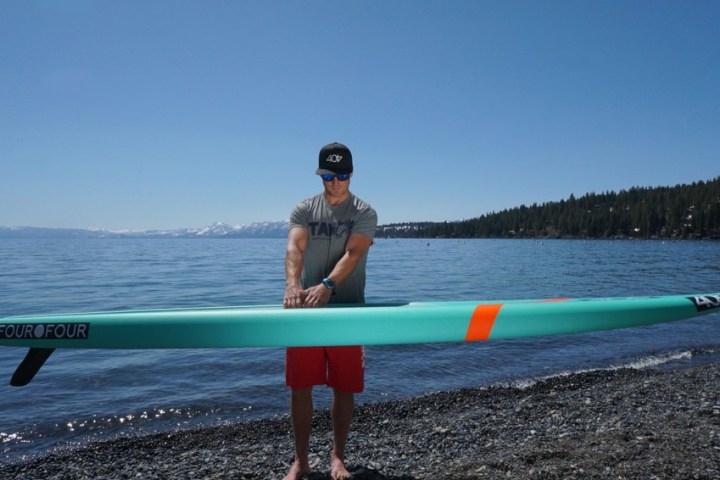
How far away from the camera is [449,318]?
3.30 meters

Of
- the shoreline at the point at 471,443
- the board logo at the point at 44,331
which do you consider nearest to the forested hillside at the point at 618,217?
the shoreline at the point at 471,443

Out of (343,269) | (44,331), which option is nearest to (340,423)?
(343,269)

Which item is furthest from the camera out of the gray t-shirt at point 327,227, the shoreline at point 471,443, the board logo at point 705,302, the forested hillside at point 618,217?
the forested hillside at point 618,217

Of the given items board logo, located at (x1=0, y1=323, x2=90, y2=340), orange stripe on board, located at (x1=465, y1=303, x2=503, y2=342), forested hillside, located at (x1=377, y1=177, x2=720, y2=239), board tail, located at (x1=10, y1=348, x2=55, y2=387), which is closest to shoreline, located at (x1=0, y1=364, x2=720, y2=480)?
orange stripe on board, located at (x1=465, y1=303, x2=503, y2=342)

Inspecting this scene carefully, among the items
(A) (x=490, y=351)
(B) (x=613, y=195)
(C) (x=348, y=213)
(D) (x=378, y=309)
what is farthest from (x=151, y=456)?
(B) (x=613, y=195)

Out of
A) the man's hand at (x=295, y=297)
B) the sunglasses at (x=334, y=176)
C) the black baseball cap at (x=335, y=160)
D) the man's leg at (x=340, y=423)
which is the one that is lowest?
the man's leg at (x=340, y=423)

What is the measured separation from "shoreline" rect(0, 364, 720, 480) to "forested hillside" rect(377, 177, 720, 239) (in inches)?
5089

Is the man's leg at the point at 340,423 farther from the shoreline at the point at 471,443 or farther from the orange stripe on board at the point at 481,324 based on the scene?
the orange stripe on board at the point at 481,324

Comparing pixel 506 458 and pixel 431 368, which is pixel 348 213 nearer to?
pixel 506 458

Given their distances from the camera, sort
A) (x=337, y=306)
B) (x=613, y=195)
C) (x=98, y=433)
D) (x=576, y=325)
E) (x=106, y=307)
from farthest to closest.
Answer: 1. (x=613, y=195)
2. (x=106, y=307)
3. (x=98, y=433)
4. (x=576, y=325)
5. (x=337, y=306)

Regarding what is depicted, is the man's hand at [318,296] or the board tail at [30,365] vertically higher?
the man's hand at [318,296]

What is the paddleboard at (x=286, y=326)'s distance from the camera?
9.87 ft

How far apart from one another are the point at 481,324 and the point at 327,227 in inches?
53.9

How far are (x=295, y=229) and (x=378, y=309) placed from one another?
825 millimetres
